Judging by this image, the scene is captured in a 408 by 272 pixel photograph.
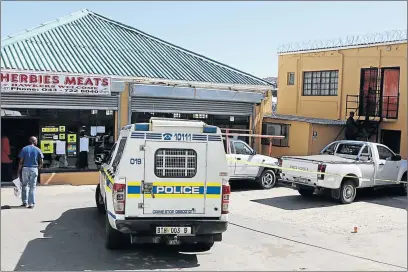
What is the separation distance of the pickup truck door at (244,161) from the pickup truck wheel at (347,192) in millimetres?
3286

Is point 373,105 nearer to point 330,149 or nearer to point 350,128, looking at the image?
point 350,128

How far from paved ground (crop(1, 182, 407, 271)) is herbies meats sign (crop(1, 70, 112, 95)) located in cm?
336

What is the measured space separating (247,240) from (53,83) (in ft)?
29.2

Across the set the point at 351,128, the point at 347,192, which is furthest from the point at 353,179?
the point at 351,128

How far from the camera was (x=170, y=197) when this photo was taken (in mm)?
7527

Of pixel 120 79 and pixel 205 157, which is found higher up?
pixel 120 79

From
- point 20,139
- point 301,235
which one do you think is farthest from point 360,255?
point 20,139

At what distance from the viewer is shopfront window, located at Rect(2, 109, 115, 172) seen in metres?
15.3

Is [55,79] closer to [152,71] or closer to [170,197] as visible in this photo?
[152,71]

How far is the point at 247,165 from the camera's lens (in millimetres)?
15656

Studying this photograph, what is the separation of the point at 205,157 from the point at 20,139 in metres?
10.5

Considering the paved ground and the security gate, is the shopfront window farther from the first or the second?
the paved ground

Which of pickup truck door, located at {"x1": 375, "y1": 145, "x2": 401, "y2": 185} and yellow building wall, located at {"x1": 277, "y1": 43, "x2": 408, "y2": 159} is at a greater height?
yellow building wall, located at {"x1": 277, "y1": 43, "x2": 408, "y2": 159}

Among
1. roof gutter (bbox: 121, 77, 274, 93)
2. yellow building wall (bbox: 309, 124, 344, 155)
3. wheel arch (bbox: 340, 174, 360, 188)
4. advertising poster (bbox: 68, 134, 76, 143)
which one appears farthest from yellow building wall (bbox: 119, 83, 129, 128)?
yellow building wall (bbox: 309, 124, 344, 155)
